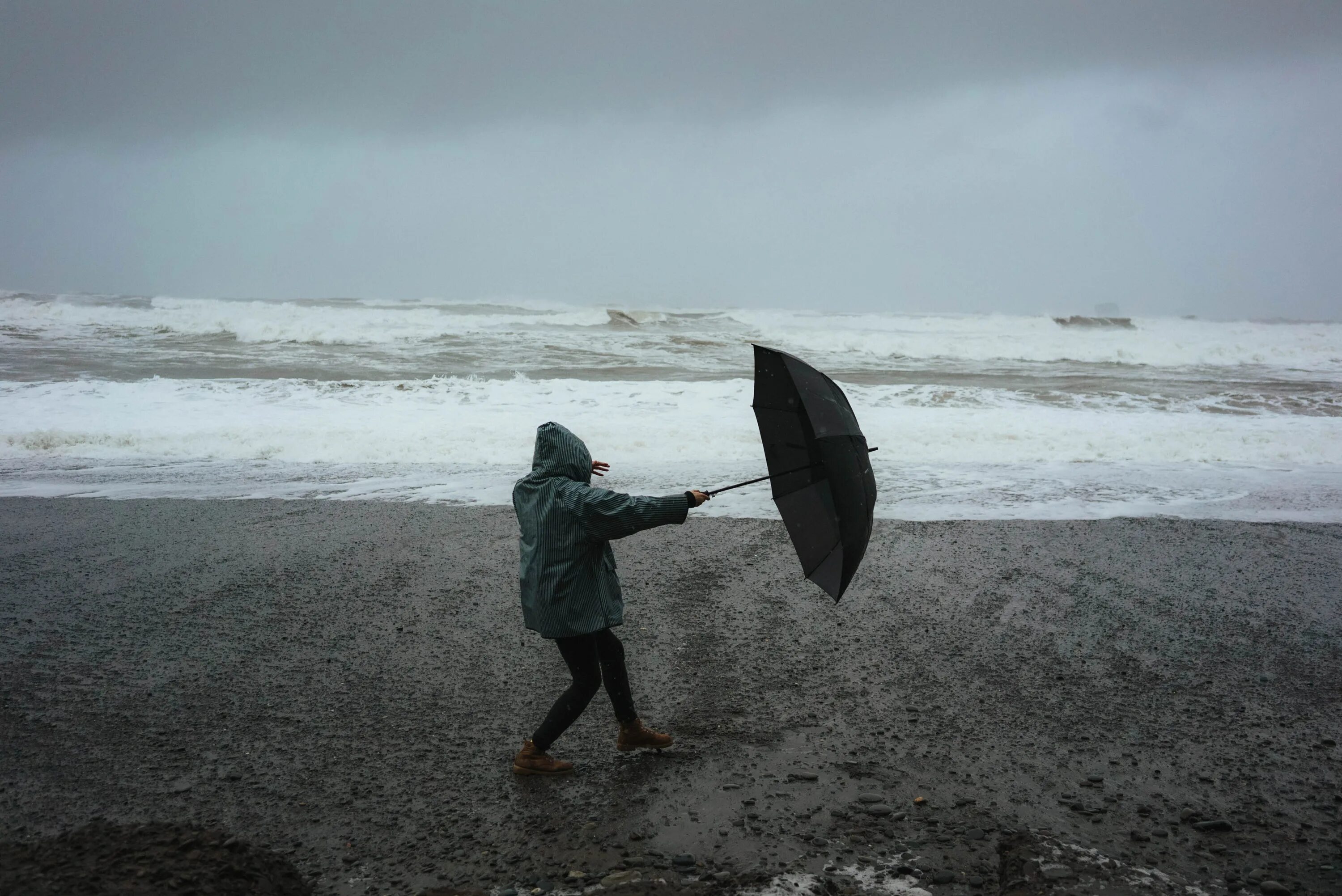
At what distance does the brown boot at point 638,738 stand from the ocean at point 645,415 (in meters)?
4.16

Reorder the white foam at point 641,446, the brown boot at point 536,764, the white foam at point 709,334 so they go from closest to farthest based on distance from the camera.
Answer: the brown boot at point 536,764
the white foam at point 641,446
the white foam at point 709,334

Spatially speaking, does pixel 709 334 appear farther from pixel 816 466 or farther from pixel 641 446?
pixel 816 466

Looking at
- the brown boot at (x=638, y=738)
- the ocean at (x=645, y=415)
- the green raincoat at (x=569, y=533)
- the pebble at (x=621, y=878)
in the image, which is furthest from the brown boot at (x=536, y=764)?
the ocean at (x=645, y=415)

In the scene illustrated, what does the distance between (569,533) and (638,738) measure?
3.31 feet

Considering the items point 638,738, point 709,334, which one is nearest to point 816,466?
point 638,738

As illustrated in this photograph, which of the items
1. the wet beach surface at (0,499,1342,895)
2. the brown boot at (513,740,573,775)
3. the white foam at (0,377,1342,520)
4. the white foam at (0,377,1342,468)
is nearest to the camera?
the wet beach surface at (0,499,1342,895)

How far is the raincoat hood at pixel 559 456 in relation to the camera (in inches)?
134

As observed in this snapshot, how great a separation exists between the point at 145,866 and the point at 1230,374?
2373 centimetres

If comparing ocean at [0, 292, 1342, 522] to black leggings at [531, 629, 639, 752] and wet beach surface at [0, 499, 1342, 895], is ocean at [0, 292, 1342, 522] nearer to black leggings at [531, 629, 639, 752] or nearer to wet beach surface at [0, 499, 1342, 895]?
wet beach surface at [0, 499, 1342, 895]

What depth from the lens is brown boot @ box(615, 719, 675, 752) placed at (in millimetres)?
3666

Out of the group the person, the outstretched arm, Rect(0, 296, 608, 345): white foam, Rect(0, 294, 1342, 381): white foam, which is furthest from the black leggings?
Rect(0, 296, 608, 345): white foam

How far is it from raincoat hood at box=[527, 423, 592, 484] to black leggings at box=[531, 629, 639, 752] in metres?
0.64

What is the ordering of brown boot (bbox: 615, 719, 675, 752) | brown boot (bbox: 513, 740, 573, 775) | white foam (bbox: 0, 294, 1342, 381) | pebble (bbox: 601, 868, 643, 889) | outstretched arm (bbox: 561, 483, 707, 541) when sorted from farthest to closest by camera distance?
white foam (bbox: 0, 294, 1342, 381) → brown boot (bbox: 615, 719, 675, 752) → brown boot (bbox: 513, 740, 573, 775) → outstretched arm (bbox: 561, 483, 707, 541) → pebble (bbox: 601, 868, 643, 889)

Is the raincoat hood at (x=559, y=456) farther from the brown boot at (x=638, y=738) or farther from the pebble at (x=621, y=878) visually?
the pebble at (x=621, y=878)
